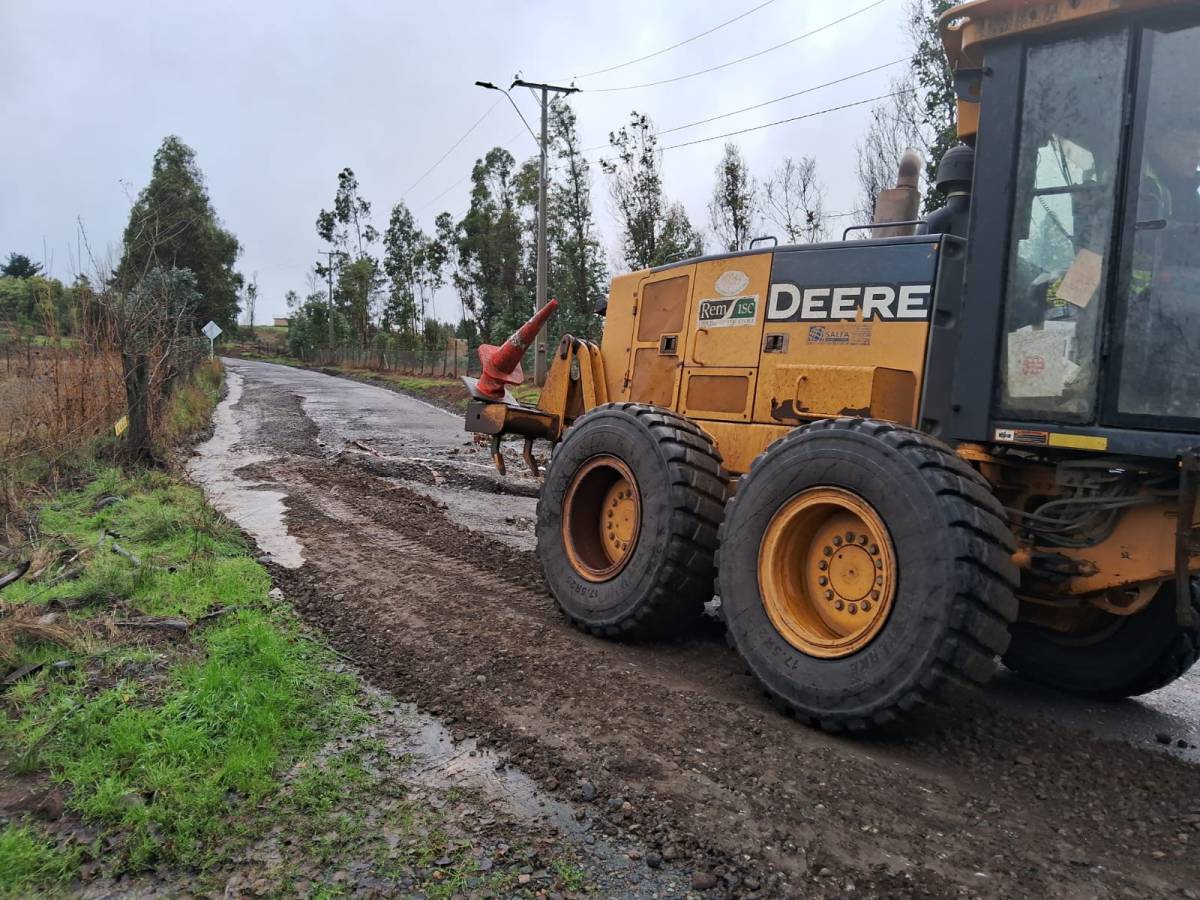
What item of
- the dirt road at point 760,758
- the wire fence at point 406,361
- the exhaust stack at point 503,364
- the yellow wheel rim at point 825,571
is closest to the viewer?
the dirt road at point 760,758

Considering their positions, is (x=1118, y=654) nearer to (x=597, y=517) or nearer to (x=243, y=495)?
(x=597, y=517)

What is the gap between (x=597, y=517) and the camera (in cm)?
602

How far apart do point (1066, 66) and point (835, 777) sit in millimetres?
3190

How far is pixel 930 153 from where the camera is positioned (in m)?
20.2

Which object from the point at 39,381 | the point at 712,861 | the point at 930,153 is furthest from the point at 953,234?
the point at 930,153

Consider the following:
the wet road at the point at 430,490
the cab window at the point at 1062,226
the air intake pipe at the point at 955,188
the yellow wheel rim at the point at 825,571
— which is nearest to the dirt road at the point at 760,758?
the wet road at the point at 430,490

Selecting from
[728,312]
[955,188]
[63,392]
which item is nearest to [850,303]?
[955,188]

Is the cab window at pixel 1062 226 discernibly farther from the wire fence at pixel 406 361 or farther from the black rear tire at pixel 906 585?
the wire fence at pixel 406 361

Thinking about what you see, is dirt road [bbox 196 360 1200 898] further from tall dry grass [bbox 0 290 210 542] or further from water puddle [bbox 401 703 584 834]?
tall dry grass [bbox 0 290 210 542]

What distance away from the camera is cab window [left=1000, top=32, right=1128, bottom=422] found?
3779 millimetres

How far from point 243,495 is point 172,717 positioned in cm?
671

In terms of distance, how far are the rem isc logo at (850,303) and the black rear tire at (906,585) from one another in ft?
3.10

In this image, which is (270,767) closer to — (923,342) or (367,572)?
(367,572)

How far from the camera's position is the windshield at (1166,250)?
3549 mm
